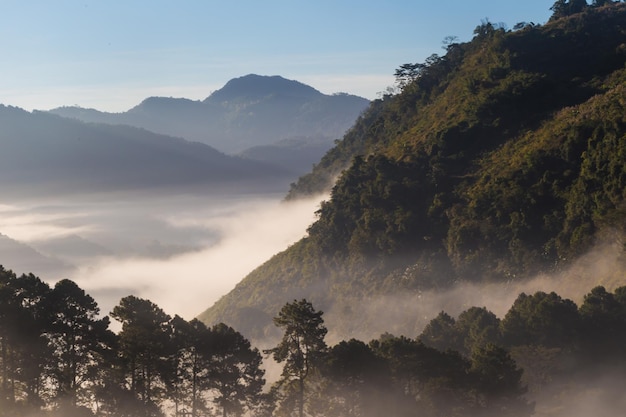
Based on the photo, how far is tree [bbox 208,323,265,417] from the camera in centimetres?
4038

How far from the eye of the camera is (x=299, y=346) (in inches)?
1614

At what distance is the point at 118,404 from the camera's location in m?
37.7

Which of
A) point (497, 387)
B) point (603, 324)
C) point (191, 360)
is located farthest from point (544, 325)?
point (191, 360)

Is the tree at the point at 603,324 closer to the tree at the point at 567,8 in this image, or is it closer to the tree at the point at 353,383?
the tree at the point at 353,383

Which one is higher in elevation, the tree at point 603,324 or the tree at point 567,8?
the tree at point 567,8

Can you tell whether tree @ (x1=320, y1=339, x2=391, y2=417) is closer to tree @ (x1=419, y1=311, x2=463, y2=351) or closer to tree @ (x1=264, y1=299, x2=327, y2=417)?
tree @ (x1=264, y1=299, x2=327, y2=417)

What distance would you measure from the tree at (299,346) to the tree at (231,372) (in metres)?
1.66

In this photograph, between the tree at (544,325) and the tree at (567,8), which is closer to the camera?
the tree at (544,325)

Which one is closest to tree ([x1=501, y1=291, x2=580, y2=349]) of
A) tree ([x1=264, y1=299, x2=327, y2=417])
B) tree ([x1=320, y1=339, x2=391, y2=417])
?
tree ([x1=320, y1=339, x2=391, y2=417])

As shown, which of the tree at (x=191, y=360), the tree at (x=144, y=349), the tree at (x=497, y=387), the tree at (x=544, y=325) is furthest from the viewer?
the tree at (x=544, y=325)

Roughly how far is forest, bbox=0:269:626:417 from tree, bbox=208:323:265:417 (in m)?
0.06

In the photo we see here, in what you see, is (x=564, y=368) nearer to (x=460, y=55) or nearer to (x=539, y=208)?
(x=539, y=208)

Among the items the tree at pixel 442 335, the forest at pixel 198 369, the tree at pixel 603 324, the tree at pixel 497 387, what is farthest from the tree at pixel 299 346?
the tree at pixel 603 324

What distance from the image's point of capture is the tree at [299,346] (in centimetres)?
4006
